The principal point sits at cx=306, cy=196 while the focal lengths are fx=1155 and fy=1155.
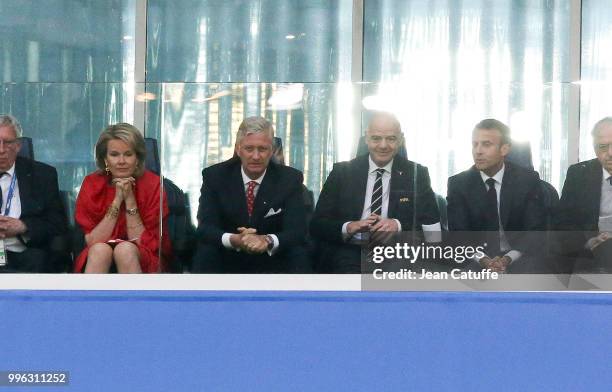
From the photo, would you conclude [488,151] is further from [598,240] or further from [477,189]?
[598,240]

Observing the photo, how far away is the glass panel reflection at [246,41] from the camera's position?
768 cm

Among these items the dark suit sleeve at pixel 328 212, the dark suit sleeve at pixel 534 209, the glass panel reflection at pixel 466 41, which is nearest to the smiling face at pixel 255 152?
the dark suit sleeve at pixel 328 212

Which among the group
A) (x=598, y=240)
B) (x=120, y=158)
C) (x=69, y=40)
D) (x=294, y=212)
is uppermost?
(x=69, y=40)

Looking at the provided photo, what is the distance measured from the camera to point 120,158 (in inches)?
193

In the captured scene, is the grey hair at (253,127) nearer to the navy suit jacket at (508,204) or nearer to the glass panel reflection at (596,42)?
the navy suit jacket at (508,204)

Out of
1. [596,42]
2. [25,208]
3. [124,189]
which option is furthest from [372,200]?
[596,42]

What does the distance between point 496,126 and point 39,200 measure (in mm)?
1944

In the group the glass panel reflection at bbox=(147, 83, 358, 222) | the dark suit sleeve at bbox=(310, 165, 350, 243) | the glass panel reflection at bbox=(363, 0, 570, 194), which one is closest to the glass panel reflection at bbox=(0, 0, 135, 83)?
the glass panel reflection at bbox=(363, 0, 570, 194)

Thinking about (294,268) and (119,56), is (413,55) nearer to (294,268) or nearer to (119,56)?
(119,56)

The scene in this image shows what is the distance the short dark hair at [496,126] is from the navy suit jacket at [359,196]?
0.97 ft

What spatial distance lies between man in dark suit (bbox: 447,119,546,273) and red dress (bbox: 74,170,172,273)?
1228 millimetres
